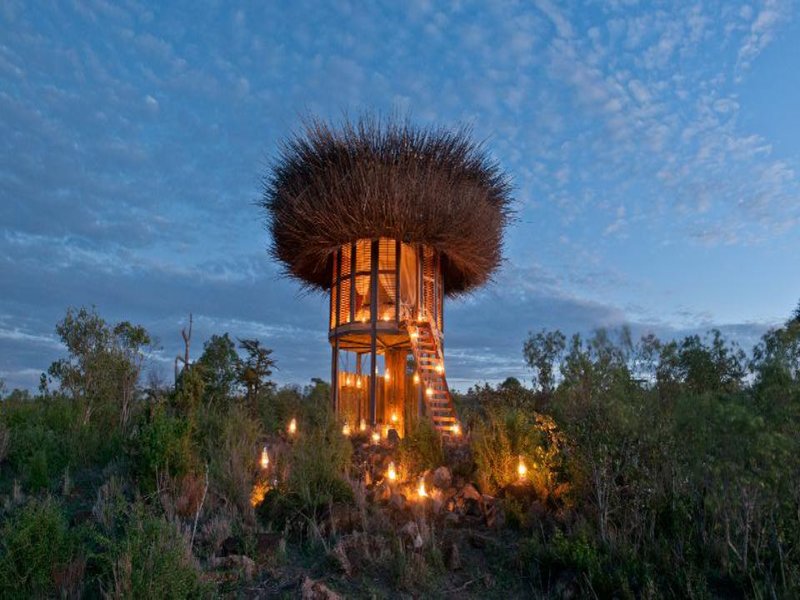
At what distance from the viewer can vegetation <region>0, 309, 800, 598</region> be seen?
17.2 feet

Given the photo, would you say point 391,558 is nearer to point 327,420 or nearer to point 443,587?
point 443,587

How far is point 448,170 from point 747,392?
8581mm

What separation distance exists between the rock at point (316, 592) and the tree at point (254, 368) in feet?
35.4

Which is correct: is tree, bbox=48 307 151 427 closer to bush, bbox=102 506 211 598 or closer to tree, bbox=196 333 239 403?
tree, bbox=196 333 239 403

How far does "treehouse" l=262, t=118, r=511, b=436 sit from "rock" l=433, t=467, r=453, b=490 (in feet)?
11.6

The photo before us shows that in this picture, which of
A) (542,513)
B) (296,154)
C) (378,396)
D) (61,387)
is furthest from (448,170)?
(61,387)

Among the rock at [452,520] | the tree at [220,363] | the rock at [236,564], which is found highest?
the tree at [220,363]

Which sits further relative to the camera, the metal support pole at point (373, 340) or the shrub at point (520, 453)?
the metal support pole at point (373, 340)

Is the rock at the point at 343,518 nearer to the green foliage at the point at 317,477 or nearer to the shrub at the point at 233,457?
the green foliage at the point at 317,477

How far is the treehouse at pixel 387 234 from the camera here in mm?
12695

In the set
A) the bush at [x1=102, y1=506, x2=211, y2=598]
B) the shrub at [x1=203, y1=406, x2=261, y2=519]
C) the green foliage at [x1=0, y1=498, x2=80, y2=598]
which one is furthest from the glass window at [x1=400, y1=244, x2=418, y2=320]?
the bush at [x1=102, y1=506, x2=211, y2=598]

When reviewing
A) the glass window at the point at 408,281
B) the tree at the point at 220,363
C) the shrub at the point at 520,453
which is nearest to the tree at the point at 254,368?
the tree at the point at 220,363

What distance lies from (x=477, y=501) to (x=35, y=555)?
446 cm

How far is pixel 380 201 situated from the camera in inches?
498
